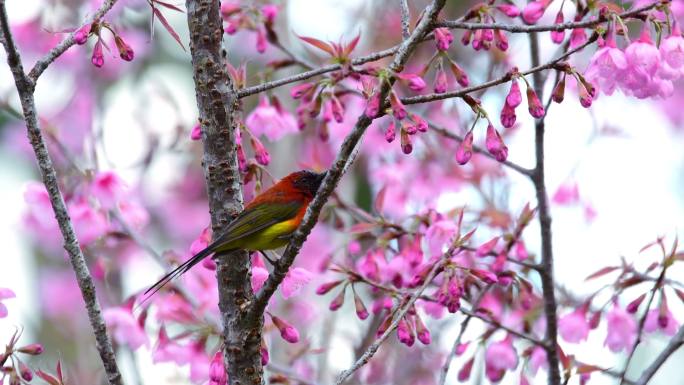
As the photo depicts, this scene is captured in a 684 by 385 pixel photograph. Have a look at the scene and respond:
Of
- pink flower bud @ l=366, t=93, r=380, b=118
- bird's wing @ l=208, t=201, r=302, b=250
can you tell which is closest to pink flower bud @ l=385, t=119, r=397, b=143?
pink flower bud @ l=366, t=93, r=380, b=118

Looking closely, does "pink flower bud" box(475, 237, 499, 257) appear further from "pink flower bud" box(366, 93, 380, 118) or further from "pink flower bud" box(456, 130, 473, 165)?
"pink flower bud" box(366, 93, 380, 118)

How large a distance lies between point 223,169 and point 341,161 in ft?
1.69

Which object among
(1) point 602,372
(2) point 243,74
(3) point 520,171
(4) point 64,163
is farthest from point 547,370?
(4) point 64,163

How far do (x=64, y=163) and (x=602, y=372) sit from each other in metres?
2.85

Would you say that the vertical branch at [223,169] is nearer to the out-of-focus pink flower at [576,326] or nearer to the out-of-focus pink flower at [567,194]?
the out-of-focus pink flower at [576,326]

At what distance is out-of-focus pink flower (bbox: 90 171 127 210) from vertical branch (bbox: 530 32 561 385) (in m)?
2.09

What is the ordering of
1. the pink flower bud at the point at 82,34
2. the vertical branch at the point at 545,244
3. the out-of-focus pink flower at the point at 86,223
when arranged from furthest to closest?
the out-of-focus pink flower at the point at 86,223 < the vertical branch at the point at 545,244 < the pink flower bud at the point at 82,34

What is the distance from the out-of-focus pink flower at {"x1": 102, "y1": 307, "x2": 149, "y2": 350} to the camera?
4.33m

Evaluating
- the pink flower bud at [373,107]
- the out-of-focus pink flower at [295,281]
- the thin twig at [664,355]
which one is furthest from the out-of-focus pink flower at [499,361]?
the pink flower bud at [373,107]

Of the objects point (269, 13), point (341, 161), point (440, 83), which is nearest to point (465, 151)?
point (440, 83)

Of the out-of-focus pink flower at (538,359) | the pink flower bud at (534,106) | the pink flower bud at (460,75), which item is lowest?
the out-of-focus pink flower at (538,359)

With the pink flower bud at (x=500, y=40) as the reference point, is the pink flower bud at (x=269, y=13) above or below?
above

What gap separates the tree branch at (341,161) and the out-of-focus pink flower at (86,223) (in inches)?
74.7

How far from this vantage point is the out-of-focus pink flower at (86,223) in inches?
179
